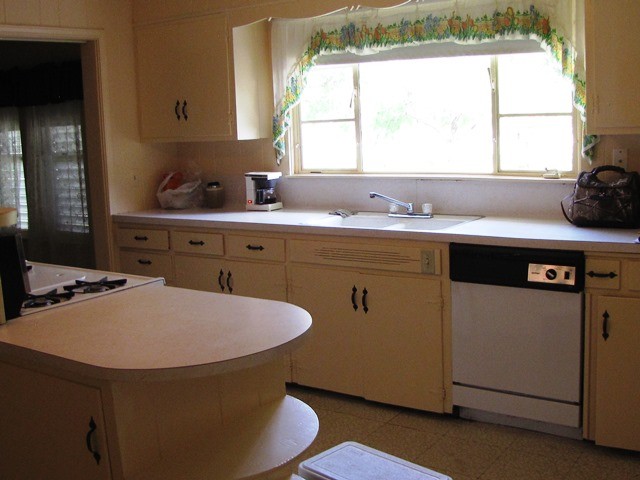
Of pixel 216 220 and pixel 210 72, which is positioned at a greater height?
pixel 210 72

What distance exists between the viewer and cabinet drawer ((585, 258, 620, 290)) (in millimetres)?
3168

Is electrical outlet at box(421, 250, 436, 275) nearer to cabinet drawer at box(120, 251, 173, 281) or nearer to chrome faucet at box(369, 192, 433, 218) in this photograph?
chrome faucet at box(369, 192, 433, 218)

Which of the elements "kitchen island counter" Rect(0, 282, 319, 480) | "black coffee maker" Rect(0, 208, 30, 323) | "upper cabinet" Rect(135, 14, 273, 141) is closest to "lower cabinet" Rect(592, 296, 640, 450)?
"kitchen island counter" Rect(0, 282, 319, 480)

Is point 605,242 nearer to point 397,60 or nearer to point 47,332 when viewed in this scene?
point 397,60

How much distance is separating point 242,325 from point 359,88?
2573mm

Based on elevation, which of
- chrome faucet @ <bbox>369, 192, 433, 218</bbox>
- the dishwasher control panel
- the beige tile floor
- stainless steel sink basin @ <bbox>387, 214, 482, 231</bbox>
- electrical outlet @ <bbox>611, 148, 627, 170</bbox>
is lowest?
the beige tile floor

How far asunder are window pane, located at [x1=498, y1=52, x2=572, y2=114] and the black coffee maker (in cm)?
264

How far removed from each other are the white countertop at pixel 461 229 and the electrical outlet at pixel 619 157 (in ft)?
1.22

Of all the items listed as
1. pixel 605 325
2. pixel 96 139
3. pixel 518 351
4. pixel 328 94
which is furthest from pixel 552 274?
pixel 96 139

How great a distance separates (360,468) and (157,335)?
2.48 ft

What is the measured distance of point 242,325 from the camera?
230cm

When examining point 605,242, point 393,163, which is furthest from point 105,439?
point 393,163

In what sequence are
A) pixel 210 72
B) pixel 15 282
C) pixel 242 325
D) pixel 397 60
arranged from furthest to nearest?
pixel 210 72 → pixel 397 60 → pixel 15 282 → pixel 242 325

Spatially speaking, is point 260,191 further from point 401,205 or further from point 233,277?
point 401,205
